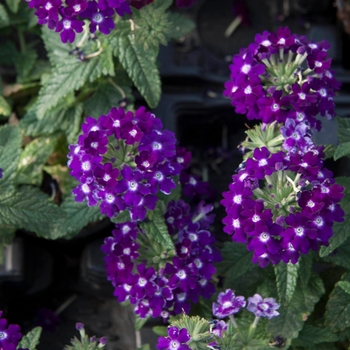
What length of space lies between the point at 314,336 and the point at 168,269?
1.26 ft

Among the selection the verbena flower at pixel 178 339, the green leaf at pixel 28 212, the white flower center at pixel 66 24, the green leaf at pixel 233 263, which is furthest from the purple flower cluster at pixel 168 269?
the white flower center at pixel 66 24

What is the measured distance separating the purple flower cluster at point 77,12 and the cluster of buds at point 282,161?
0.31 metres

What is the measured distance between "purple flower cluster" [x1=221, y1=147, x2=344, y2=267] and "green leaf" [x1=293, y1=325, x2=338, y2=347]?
11.1 inches

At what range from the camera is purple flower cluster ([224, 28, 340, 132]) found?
1.44 m

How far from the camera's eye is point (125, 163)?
1416 mm

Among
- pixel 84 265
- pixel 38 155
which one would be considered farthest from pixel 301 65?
pixel 84 265

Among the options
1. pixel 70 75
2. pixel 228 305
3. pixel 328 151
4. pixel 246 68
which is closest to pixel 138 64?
pixel 70 75

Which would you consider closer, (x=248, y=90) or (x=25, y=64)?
(x=248, y=90)

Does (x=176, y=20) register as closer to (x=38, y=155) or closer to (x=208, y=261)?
(x=38, y=155)

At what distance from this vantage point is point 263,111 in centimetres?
145

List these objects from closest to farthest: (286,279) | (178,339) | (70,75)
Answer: (178,339) < (286,279) < (70,75)

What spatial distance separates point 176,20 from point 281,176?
0.71 meters

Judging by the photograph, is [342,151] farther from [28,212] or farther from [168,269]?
[28,212]

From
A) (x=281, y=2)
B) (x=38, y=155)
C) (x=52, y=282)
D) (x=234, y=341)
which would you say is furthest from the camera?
(x=281, y=2)
